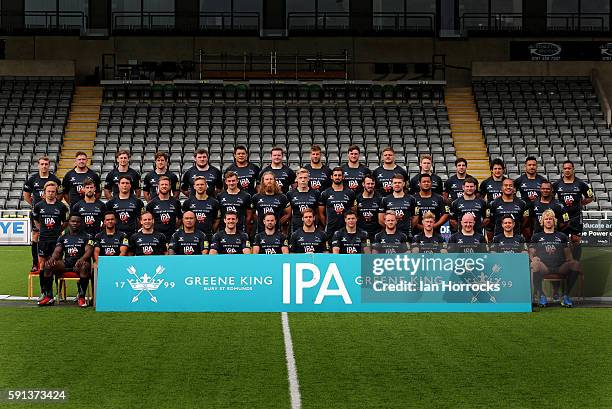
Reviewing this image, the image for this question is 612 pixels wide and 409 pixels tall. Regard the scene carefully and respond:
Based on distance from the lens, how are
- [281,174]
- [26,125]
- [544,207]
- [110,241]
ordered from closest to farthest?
1. [110,241]
2. [544,207]
3. [281,174]
4. [26,125]

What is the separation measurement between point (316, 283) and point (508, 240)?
9.98 ft

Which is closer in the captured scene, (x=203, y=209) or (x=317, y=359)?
(x=317, y=359)

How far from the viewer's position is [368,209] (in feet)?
50.5

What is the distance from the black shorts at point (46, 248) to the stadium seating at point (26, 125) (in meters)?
17.0

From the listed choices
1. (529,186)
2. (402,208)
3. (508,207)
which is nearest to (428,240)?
(402,208)

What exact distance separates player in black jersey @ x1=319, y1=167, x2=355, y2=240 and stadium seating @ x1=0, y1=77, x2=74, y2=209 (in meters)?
18.5

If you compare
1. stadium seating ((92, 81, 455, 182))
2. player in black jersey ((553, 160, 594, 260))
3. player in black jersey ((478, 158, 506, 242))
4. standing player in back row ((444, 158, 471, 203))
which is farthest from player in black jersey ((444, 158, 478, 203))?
stadium seating ((92, 81, 455, 182))

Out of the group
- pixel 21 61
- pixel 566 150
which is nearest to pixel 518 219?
pixel 566 150

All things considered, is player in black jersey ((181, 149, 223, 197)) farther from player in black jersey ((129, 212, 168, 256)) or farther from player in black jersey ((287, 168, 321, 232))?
player in black jersey ((129, 212, 168, 256))

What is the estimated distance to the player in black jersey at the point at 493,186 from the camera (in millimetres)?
15602

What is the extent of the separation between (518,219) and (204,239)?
4.96 meters

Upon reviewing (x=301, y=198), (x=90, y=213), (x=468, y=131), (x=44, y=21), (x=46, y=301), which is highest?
(x=44, y=21)

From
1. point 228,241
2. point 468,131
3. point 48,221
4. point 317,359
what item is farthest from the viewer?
point 468,131

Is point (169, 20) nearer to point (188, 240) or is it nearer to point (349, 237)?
point (188, 240)
